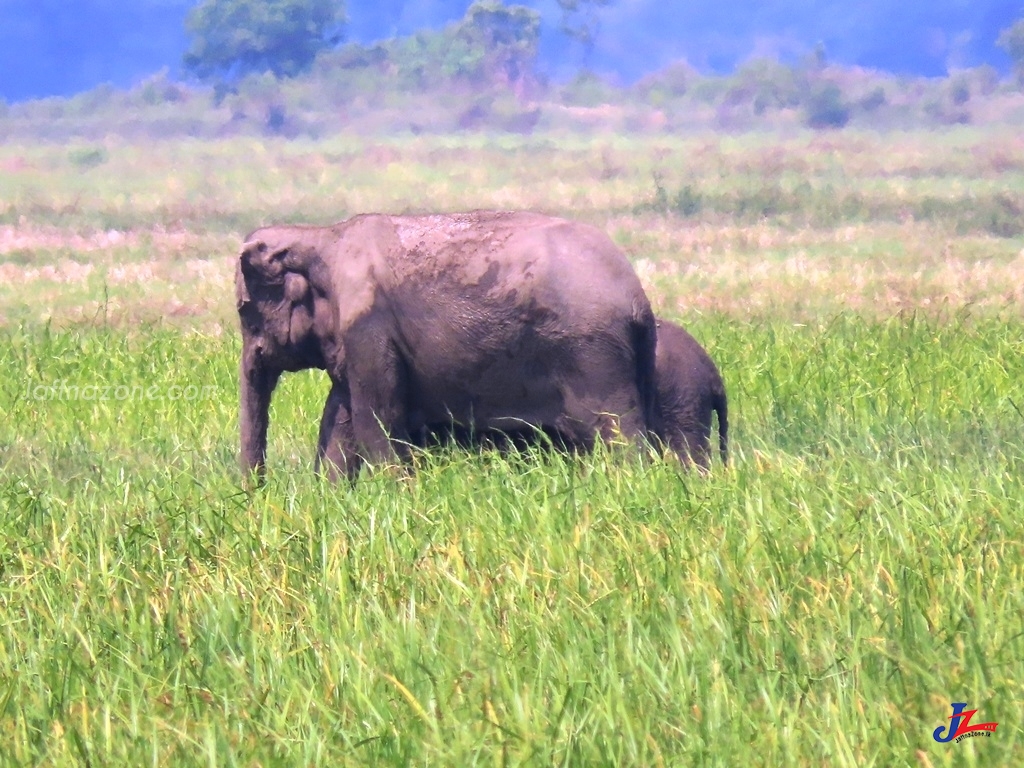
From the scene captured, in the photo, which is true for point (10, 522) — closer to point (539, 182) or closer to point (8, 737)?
point (8, 737)

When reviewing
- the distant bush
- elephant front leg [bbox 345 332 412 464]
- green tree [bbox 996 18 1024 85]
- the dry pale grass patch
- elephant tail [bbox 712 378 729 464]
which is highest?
green tree [bbox 996 18 1024 85]

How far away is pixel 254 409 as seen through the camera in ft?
20.6

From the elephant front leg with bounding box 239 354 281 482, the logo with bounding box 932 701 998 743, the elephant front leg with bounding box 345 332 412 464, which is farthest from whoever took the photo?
the elephant front leg with bounding box 239 354 281 482

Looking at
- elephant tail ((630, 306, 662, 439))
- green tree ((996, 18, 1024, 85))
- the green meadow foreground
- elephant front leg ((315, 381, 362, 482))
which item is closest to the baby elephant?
elephant tail ((630, 306, 662, 439))

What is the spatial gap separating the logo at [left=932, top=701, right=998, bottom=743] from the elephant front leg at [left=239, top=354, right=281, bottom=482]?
400 cm

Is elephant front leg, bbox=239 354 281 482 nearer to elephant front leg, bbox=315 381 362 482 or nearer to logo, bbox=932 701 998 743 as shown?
elephant front leg, bbox=315 381 362 482

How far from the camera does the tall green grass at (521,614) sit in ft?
9.19

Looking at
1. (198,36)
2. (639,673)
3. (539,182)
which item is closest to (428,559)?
(639,673)

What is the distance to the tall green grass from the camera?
2.80 metres

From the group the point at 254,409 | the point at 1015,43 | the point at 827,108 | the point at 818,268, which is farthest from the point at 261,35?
the point at 254,409

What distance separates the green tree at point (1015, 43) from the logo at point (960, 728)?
4903 cm

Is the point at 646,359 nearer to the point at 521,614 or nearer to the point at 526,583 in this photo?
the point at 526,583

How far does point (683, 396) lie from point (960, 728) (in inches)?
128

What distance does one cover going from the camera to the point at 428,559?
397 centimetres
